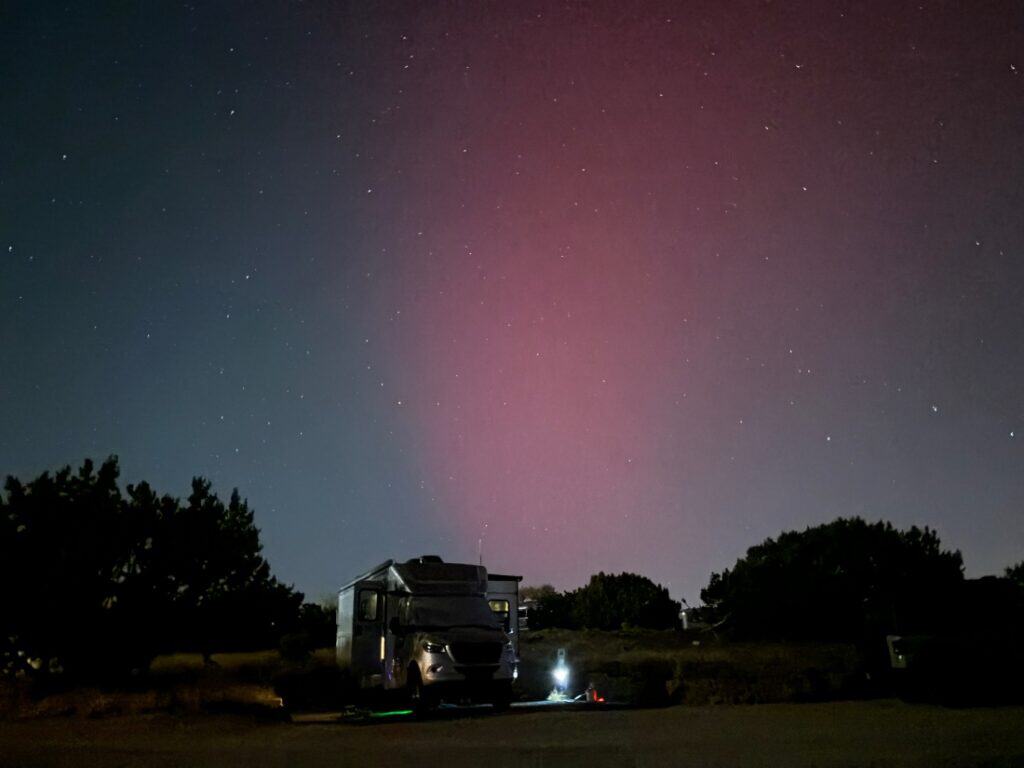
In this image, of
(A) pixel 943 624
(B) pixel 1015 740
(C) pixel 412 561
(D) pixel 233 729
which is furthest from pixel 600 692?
(B) pixel 1015 740

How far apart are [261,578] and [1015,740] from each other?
20.0 metres

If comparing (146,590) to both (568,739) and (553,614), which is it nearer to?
(568,739)

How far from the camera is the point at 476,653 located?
17750mm

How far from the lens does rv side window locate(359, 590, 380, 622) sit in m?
19.8

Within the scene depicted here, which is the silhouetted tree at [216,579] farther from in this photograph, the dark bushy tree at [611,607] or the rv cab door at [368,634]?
the dark bushy tree at [611,607]

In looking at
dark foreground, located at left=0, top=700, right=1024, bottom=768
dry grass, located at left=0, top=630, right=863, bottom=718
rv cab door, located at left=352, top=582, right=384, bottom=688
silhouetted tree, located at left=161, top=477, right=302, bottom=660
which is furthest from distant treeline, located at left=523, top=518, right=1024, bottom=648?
silhouetted tree, located at left=161, top=477, right=302, bottom=660

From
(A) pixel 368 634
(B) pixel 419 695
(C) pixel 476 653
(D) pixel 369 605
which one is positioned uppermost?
(D) pixel 369 605

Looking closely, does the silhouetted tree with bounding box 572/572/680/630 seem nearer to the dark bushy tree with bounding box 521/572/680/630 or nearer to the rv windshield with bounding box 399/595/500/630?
the dark bushy tree with bounding box 521/572/680/630

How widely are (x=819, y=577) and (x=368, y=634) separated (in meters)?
24.8

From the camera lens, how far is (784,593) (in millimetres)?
37438

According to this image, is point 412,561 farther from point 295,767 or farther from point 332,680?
point 295,767

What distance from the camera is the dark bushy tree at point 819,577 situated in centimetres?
3622

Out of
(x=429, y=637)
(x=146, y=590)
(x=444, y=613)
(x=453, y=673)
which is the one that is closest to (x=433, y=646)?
(x=429, y=637)

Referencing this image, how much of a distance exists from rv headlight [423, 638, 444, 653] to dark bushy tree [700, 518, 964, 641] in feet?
55.1
